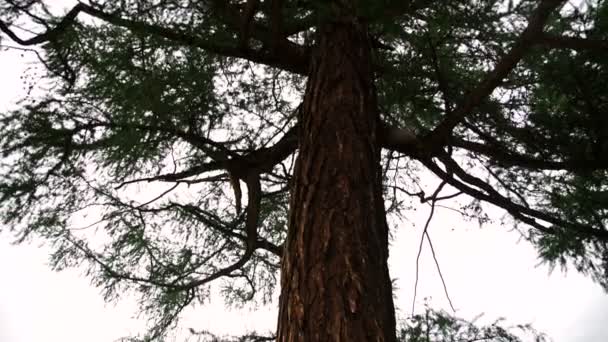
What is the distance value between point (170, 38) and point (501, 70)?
1111 mm

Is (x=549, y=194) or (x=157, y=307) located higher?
(x=549, y=194)

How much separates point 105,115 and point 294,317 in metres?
1.23

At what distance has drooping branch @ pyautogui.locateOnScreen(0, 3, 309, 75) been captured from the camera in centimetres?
161

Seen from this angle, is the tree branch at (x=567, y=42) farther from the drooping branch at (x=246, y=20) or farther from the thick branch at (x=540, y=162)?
the drooping branch at (x=246, y=20)

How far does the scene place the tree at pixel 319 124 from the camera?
4.34 ft

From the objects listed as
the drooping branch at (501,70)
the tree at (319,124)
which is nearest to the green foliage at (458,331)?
the tree at (319,124)

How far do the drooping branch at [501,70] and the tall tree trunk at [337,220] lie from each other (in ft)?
0.85

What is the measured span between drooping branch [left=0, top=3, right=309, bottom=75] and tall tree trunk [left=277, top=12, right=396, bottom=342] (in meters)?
0.17

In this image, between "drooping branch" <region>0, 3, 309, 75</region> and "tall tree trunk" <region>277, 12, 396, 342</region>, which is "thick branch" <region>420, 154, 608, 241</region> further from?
"drooping branch" <region>0, 3, 309, 75</region>

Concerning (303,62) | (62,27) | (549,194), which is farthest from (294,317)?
(549,194)

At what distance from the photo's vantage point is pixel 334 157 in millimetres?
1490

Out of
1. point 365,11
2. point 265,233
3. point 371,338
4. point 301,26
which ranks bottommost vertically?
point 371,338

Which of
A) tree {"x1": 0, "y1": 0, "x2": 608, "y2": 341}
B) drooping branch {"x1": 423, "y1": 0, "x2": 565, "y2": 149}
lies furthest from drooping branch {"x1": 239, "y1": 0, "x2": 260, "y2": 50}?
drooping branch {"x1": 423, "y1": 0, "x2": 565, "y2": 149}

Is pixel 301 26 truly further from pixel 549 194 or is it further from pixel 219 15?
pixel 549 194
